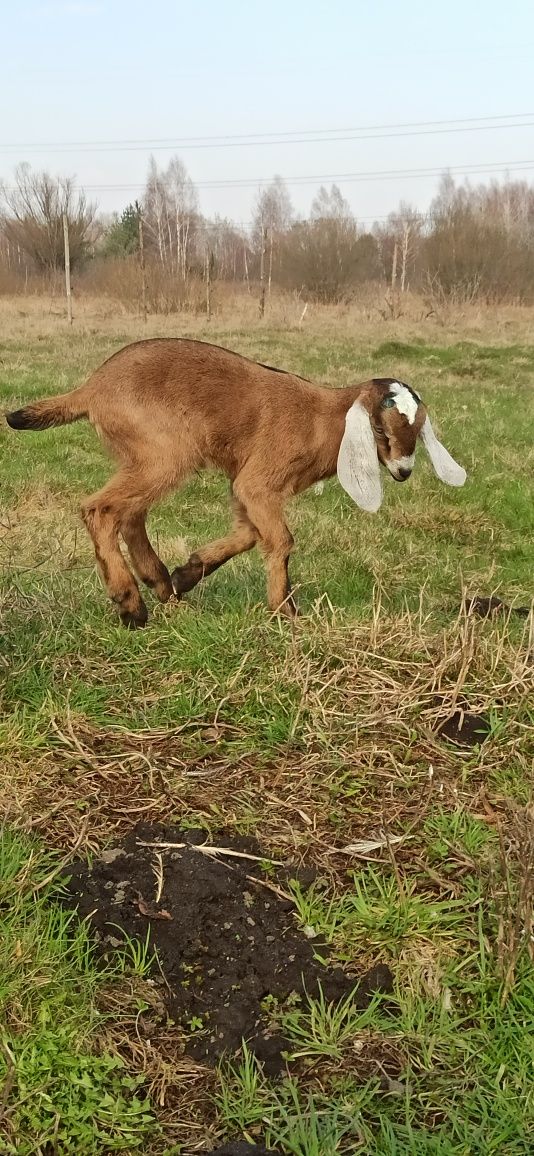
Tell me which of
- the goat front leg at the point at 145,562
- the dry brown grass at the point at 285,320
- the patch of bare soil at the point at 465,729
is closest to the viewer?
the patch of bare soil at the point at 465,729

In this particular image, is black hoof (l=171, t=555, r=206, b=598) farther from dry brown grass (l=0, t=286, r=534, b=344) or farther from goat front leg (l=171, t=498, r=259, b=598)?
dry brown grass (l=0, t=286, r=534, b=344)

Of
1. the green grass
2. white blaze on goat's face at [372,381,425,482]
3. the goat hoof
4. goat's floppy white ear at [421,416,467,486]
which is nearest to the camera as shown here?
the green grass

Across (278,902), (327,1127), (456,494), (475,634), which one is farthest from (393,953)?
(456,494)

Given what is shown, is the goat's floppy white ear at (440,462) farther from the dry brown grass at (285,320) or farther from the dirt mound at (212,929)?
the dry brown grass at (285,320)

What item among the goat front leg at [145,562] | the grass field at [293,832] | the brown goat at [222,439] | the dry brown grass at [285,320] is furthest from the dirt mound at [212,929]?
the dry brown grass at [285,320]

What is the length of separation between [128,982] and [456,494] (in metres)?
7.60

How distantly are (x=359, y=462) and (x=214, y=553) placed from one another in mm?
954

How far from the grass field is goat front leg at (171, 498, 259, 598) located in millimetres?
178

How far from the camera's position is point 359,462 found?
4391 millimetres

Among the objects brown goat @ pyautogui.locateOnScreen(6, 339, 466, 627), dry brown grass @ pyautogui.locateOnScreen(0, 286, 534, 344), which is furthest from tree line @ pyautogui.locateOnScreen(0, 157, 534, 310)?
brown goat @ pyautogui.locateOnScreen(6, 339, 466, 627)

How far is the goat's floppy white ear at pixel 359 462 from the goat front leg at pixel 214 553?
2.20 feet

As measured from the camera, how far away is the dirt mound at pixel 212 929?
222 cm

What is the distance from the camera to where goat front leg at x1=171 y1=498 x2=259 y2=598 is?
4.79 m

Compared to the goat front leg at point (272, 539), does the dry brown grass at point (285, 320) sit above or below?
above
